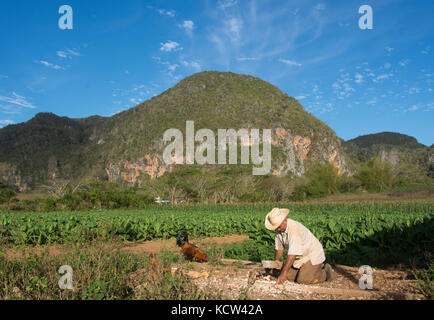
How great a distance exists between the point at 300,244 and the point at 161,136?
67682 mm

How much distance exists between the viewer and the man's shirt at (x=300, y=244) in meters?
4.31

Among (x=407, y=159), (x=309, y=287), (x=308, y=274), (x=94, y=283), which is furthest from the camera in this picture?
(x=407, y=159)

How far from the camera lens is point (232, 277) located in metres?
4.64

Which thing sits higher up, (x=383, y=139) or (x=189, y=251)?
(x=383, y=139)

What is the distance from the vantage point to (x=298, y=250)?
429 cm

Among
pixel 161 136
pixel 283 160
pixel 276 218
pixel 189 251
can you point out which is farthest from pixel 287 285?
pixel 161 136

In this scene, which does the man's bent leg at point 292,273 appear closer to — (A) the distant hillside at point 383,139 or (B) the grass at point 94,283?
(B) the grass at point 94,283

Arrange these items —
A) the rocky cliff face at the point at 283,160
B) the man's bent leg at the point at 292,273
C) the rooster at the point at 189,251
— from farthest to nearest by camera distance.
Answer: the rocky cliff face at the point at 283,160 < the rooster at the point at 189,251 < the man's bent leg at the point at 292,273

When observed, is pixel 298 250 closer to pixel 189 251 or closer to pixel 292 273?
pixel 292 273

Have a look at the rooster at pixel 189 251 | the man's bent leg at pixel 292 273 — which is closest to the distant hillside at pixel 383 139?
the rooster at pixel 189 251
